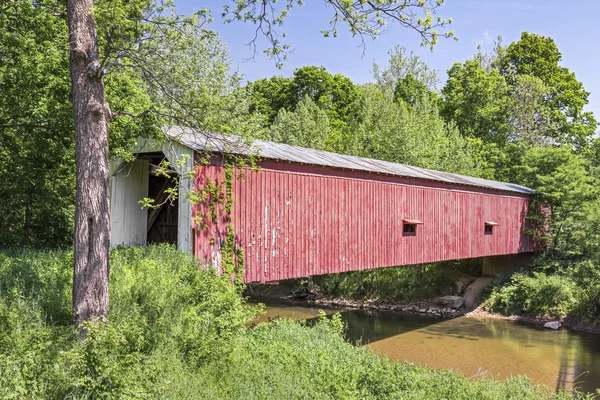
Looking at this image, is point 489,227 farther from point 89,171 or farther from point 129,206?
point 89,171

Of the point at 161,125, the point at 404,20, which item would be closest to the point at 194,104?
the point at 161,125

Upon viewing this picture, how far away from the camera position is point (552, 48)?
101ft

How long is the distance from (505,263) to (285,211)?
14.1 metres

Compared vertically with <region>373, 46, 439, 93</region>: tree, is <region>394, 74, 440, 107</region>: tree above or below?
below

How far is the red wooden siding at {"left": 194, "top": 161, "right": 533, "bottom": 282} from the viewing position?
9.54m

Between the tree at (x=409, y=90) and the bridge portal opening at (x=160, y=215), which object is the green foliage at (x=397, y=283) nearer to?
the bridge portal opening at (x=160, y=215)

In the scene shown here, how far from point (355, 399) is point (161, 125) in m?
4.47

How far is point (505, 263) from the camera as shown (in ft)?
68.7

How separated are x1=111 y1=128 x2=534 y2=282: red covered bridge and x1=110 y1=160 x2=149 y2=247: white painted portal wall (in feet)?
0.07

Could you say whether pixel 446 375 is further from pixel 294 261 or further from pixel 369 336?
pixel 369 336

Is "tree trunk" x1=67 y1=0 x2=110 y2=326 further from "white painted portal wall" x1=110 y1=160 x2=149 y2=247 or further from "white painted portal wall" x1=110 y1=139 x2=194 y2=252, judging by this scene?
"white painted portal wall" x1=110 y1=160 x2=149 y2=247

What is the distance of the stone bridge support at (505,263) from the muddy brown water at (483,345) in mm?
3733

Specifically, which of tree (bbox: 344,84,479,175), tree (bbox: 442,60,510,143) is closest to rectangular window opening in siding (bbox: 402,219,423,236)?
tree (bbox: 344,84,479,175)

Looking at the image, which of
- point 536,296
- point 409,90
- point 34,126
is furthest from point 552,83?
point 34,126
